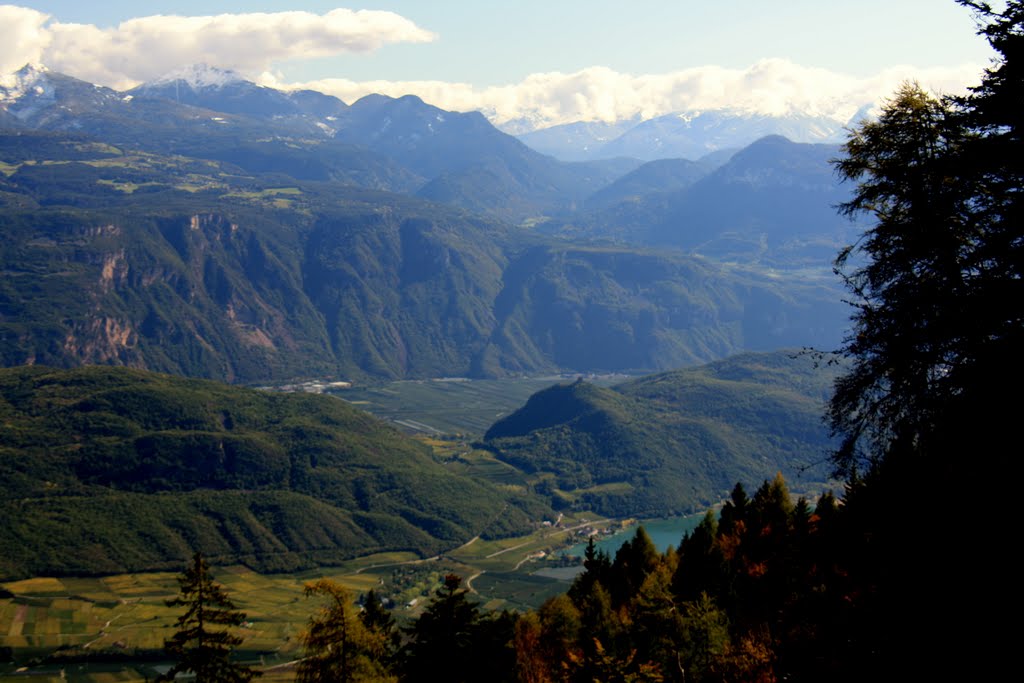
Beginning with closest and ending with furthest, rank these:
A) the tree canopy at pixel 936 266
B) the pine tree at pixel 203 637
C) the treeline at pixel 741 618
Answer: the treeline at pixel 741 618, the tree canopy at pixel 936 266, the pine tree at pixel 203 637

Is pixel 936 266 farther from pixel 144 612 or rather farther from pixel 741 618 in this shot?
pixel 144 612

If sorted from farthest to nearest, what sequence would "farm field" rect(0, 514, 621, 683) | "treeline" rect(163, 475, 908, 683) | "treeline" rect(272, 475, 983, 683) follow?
"farm field" rect(0, 514, 621, 683), "treeline" rect(163, 475, 908, 683), "treeline" rect(272, 475, 983, 683)

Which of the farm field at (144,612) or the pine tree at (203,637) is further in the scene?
the farm field at (144,612)

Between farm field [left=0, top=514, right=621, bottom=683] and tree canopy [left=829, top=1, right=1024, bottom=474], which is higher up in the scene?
tree canopy [left=829, top=1, right=1024, bottom=474]

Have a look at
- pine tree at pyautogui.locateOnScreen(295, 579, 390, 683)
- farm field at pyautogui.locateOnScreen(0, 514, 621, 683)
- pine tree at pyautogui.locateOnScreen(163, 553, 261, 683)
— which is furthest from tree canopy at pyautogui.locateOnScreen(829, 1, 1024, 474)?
farm field at pyautogui.locateOnScreen(0, 514, 621, 683)

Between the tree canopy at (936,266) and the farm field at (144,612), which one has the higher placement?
the tree canopy at (936,266)

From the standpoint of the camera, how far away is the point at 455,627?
34.9 m

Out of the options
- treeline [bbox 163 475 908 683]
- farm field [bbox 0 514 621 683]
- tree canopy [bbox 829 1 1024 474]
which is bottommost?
farm field [bbox 0 514 621 683]

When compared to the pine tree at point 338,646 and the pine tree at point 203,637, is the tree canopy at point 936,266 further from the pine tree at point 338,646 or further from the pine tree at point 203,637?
the pine tree at point 203,637

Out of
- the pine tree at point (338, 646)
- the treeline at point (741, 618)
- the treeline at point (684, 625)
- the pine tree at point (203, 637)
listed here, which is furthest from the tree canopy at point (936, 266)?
the pine tree at point (203, 637)

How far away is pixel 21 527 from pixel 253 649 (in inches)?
2944

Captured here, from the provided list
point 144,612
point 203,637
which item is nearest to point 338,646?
point 203,637

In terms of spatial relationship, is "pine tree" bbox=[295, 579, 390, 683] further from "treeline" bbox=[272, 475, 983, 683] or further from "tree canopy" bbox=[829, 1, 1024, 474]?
"tree canopy" bbox=[829, 1, 1024, 474]

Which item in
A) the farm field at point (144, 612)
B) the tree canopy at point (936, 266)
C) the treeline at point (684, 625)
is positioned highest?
the tree canopy at point (936, 266)
